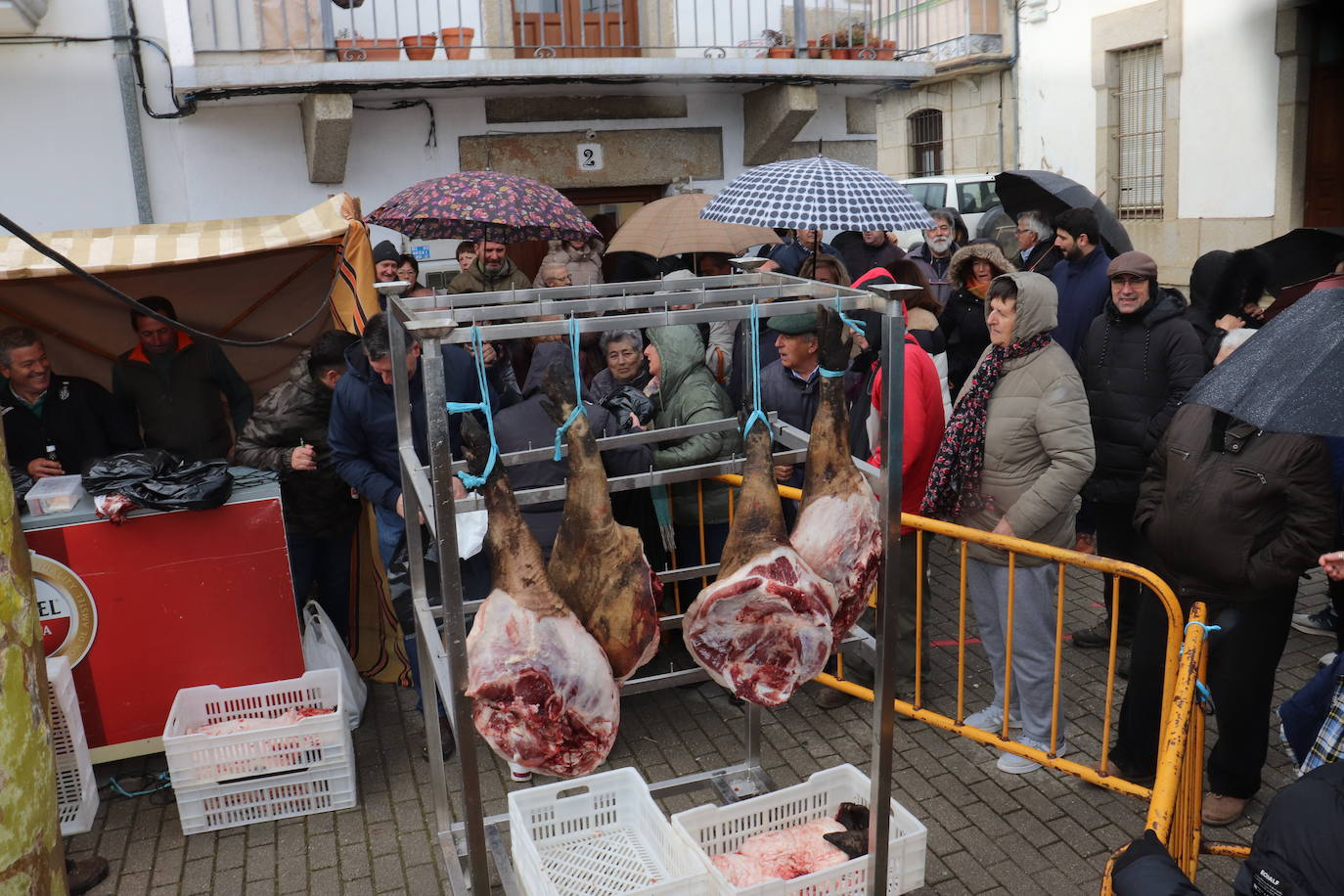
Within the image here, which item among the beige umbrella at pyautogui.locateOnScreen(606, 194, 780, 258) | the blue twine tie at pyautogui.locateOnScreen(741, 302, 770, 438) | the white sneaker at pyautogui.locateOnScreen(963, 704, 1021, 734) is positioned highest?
the beige umbrella at pyautogui.locateOnScreen(606, 194, 780, 258)

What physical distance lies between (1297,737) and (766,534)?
1.91m

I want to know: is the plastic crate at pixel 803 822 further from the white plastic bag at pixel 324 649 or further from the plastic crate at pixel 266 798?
the white plastic bag at pixel 324 649

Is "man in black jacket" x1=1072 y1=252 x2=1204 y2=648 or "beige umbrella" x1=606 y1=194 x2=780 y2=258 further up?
"beige umbrella" x1=606 y1=194 x2=780 y2=258

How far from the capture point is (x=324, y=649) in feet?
17.8

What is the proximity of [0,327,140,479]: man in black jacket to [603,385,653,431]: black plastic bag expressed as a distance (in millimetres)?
3235

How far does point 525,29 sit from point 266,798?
8.30 metres

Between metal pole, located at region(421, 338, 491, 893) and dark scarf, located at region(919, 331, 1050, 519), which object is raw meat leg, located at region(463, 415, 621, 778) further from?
dark scarf, located at region(919, 331, 1050, 519)

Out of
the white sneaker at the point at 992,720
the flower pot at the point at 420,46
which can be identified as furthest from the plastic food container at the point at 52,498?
the flower pot at the point at 420,46

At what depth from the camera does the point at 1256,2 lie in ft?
50.1

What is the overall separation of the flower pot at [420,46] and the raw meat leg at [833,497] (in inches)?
305

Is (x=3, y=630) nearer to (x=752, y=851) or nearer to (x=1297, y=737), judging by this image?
(x=752, y=851)

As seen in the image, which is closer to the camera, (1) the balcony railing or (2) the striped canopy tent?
(2) the striped canopy tent

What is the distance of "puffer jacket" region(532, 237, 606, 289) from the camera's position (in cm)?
877

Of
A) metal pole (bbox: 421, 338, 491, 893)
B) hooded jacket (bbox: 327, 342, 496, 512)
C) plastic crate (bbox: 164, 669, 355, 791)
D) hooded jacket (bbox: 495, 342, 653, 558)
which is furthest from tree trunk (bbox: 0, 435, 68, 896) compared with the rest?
hooded jacket (bbox: 327, 342, 496, 512)
